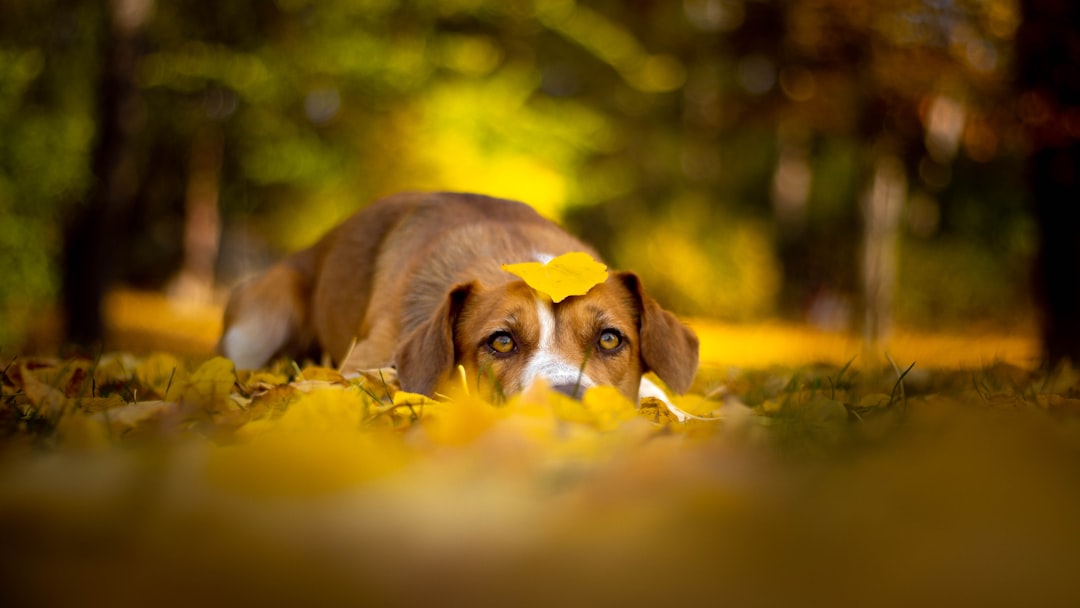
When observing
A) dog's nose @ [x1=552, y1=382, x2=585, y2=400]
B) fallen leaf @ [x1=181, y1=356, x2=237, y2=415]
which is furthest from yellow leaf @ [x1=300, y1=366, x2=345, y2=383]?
dog's nose @ [x1=552, y1=382, x2=585, y2=400]

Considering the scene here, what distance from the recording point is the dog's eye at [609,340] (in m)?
3.06

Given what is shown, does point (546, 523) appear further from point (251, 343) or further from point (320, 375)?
point (251, 343)

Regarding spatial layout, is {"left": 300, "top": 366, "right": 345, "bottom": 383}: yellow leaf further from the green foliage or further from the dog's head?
the green foliage

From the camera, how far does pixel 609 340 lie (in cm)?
308

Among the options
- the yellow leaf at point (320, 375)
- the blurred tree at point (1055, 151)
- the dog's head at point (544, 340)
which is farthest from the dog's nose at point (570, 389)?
the blurred tree at point (1055, 151)

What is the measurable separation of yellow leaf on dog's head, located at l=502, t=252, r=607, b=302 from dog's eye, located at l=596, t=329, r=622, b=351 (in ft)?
0.54

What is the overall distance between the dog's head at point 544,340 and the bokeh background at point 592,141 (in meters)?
3.85

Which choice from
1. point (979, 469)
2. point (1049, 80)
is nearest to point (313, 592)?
point (979, 469)

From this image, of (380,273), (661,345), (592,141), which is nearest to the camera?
(661,345)

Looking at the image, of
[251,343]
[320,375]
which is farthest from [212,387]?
[251,343]

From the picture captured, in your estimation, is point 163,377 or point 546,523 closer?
point 546,523

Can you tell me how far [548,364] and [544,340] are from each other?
155mm

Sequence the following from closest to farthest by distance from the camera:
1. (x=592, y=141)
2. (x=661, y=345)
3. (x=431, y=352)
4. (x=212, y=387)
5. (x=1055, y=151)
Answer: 1. (x=212, y=387)
2. (x=431, y=352)
3. (x=661, y=345)
4. (x=1055, y=151)
5. (x=592, y=141)

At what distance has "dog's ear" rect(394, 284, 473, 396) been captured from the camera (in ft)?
9.98
